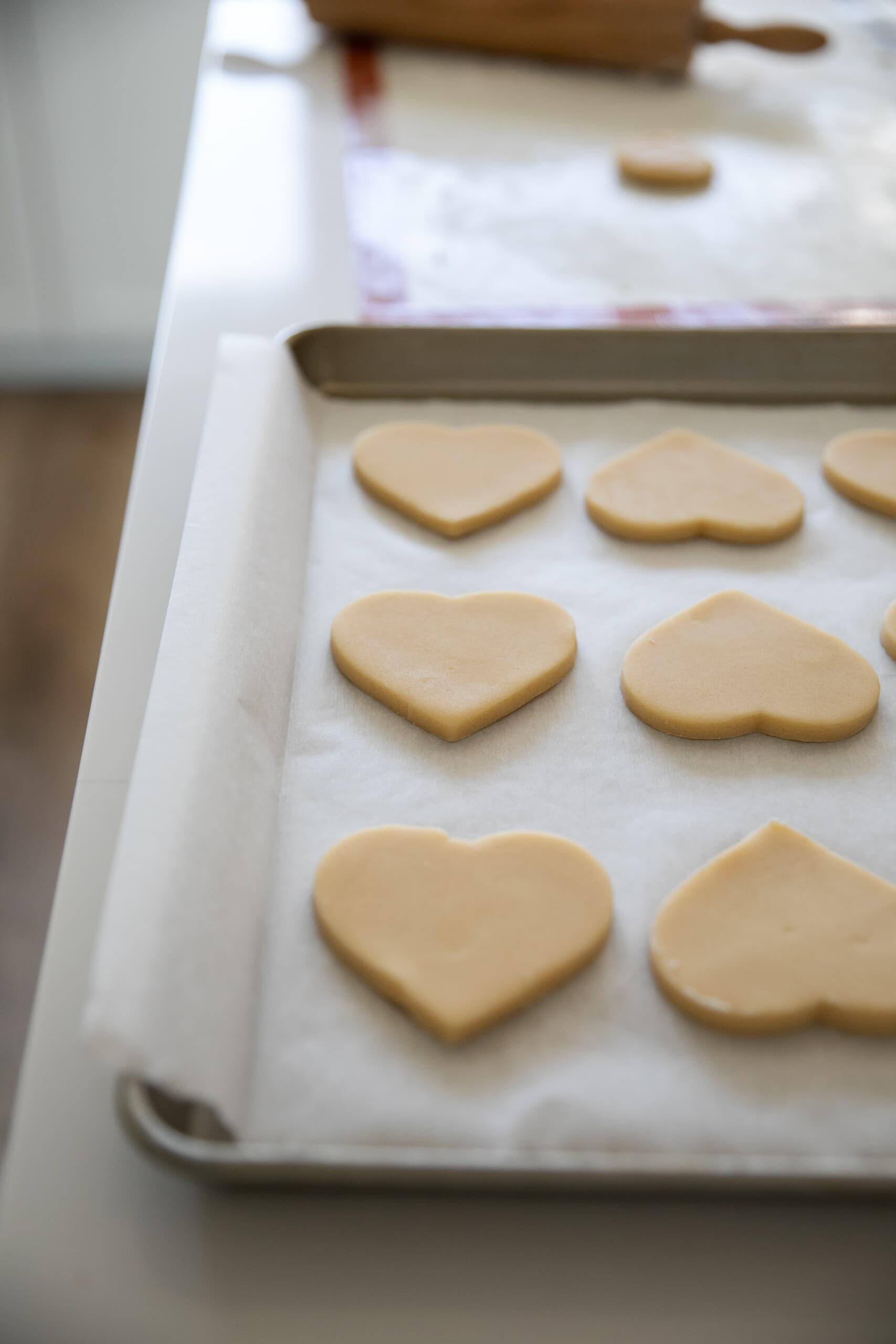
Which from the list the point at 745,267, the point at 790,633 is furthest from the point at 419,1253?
the point at 745,267

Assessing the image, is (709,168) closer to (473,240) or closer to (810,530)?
(473,240)

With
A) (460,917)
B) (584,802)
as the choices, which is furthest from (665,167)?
(460,917)

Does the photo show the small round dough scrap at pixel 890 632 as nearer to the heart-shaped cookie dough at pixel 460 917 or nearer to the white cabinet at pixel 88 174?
the heart-shaped cookie dough at pixel 460 917

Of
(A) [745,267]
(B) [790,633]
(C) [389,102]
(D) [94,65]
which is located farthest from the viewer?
(D) [94,65]

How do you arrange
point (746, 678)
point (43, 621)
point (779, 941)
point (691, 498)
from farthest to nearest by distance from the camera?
point (43, 621)
point (691, 498)
point (746, 678)
point (779, 941)

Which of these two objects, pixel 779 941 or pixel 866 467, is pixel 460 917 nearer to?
pixel 779 941

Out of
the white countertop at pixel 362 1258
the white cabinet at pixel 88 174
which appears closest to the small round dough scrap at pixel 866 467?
the white countertop at pixel 362 1258
